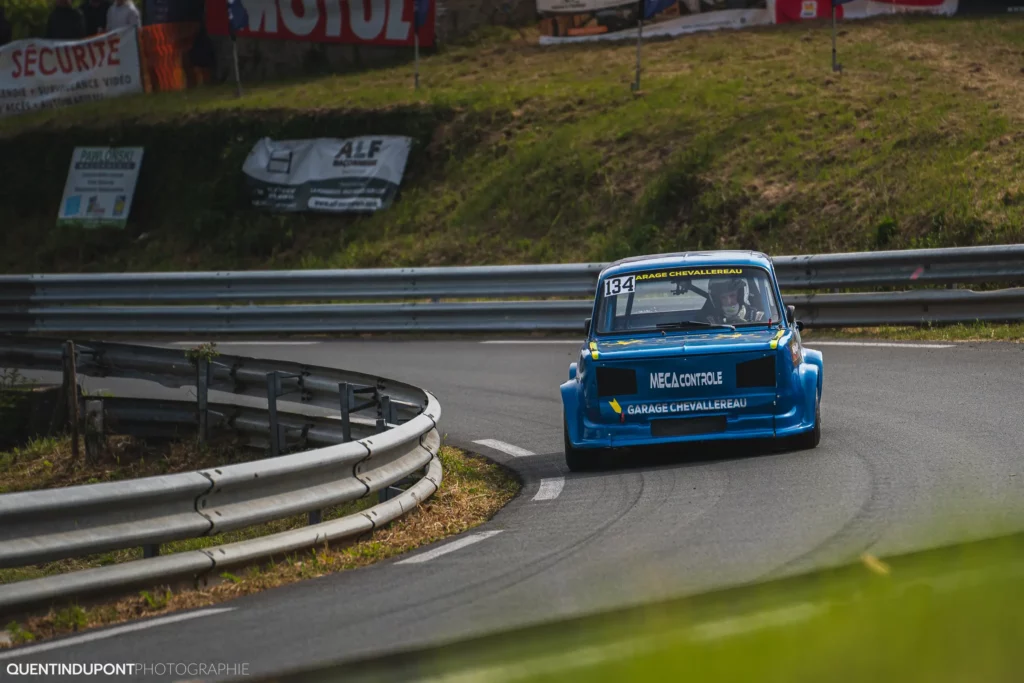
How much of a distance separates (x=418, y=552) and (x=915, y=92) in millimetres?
18778

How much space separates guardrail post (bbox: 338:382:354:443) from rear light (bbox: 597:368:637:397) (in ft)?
5.59

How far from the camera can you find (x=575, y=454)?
917 cm

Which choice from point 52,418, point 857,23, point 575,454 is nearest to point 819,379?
point 575,454

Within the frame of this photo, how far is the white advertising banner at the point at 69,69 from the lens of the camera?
32281 mm

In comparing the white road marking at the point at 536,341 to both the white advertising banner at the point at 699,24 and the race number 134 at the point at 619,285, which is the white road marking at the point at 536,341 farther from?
the white advertising banner at the point at 699,24

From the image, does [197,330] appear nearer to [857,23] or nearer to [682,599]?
Answer: [857,23]

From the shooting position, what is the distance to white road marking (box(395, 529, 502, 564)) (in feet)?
20.9

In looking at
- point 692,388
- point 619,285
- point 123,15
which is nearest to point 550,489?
point 692,388

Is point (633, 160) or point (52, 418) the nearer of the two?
point (52, 418)

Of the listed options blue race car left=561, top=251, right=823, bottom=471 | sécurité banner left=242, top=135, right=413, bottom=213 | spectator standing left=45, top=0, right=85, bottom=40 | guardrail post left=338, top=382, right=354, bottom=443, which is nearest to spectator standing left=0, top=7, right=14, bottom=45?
spectator standing left=45, top=0, right=85, bottom=40

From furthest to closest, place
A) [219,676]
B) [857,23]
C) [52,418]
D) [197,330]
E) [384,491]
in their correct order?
[857,23] → [197,330] → [52,418] → [384,491] → [219,676]

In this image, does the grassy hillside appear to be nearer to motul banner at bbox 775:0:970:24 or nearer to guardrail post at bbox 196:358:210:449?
motul banner at bbox 775:0:970:24

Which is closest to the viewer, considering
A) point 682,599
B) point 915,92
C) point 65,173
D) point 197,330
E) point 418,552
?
point 682,599

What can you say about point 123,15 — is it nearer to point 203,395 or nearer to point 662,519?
point 203,395
